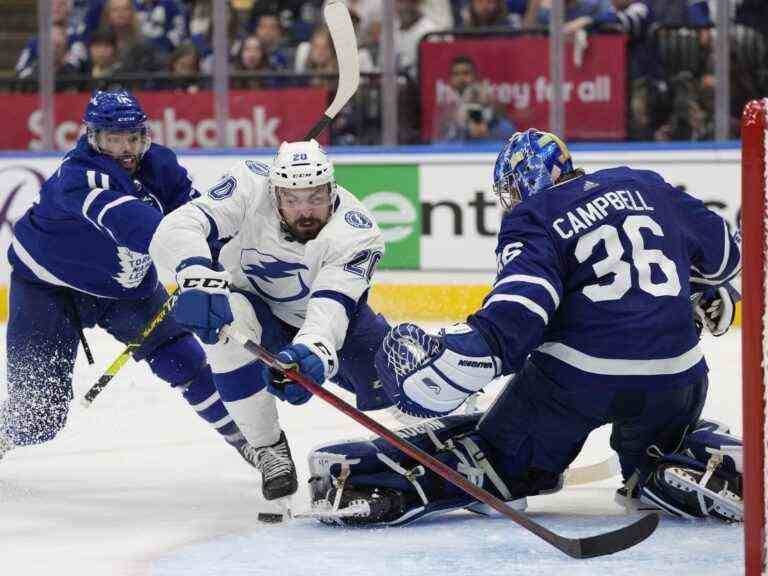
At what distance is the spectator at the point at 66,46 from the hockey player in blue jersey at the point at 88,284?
10.7 feet

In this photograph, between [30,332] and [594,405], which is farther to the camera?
[30,332]

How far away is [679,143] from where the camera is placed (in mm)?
6559

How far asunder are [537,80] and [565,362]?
3.75 metres

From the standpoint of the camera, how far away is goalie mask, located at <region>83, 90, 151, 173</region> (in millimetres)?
3869

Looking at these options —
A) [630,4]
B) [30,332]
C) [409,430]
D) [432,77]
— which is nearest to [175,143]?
[432,77]

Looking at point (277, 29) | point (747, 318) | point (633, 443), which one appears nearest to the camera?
point (747, 318)

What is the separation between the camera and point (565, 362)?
312 centimetres

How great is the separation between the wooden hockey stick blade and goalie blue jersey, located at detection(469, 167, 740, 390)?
0.54 m

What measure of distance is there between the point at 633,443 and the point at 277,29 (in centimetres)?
414

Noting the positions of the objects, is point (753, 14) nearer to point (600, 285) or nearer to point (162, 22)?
point (162, 22)

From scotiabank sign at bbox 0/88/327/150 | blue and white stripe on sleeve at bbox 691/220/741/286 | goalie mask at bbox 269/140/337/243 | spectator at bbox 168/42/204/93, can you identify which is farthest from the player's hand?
spectator at bbox 168/42/204/93

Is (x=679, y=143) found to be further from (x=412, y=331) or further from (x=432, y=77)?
(x=412, y=331)

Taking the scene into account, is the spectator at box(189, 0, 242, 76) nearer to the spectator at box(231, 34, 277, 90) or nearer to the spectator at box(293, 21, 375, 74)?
the spectator at box(231, 34, 277, 90)

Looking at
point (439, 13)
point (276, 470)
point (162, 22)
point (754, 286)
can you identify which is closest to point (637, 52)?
point (439, 13)
